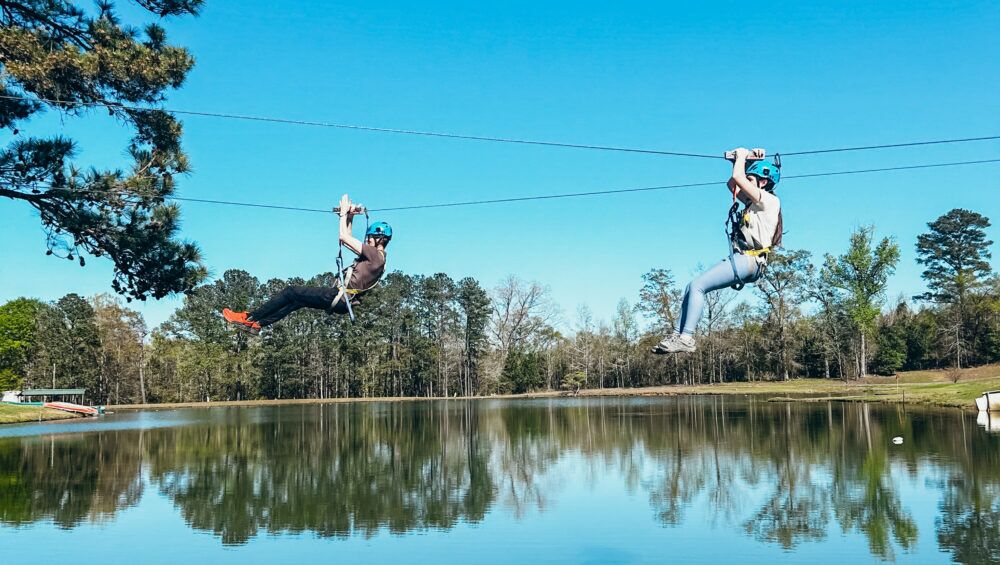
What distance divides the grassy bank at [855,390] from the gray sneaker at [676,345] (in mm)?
32305

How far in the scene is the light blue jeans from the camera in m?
8.18

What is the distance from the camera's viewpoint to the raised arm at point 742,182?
8.01m

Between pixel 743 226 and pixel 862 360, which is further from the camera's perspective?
pixel 862 360

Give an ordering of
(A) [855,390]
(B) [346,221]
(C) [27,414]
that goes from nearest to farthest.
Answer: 1. (B) [346,221]
2. (C) [27,414]
3. (A) [855,390]

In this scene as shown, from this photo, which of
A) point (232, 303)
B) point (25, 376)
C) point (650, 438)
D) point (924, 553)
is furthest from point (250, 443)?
point (25, 376)

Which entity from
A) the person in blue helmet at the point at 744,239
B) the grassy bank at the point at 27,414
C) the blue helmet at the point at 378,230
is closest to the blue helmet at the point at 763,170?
the person in blue helmet at the point at 744,239

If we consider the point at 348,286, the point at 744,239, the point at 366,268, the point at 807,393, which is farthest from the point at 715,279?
the point at 807,393

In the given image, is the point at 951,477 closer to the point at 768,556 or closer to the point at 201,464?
the point at 768,556

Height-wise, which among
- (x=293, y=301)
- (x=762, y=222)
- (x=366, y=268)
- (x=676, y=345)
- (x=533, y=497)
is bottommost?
(x=533, y=497)

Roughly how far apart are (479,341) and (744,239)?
7576 cm

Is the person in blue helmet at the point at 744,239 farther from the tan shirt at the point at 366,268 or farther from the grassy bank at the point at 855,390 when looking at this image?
the grassy bank at the point at 855,390

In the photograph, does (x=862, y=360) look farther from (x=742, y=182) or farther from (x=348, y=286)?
(x=348, y=286)

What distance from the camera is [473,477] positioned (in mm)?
21656

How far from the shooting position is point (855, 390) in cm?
5519
